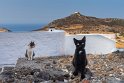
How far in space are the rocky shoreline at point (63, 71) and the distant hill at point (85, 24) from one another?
11.4 metres

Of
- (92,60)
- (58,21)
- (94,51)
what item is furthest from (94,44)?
(58,21)

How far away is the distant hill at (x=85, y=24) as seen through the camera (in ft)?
113

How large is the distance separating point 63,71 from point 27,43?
744cm

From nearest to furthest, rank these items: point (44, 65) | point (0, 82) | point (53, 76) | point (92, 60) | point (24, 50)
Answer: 1. point (0, 82)
2. point (53, 76)
3. point (44, 65)
4. point (92, 60)
5. point (24, 50)

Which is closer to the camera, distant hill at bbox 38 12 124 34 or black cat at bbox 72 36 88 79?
black cat at bbox 72 36 88 79

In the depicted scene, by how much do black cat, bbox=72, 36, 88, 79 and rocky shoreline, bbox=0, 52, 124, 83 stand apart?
0.86 ft

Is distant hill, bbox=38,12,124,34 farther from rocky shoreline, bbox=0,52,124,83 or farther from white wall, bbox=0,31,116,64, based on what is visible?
rocky shoreline, bbox=0,52,124,83

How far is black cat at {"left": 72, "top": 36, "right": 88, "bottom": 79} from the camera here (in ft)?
48.8

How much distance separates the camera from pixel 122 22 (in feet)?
139

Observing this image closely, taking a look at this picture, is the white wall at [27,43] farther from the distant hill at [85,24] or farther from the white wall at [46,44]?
the distant hill at [85,24]

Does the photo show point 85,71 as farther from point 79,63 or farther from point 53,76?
point 53,76

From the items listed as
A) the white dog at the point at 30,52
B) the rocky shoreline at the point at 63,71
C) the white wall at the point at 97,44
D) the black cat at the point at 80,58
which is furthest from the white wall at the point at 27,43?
the black cat at the point at 80,58

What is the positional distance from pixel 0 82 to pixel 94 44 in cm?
1179

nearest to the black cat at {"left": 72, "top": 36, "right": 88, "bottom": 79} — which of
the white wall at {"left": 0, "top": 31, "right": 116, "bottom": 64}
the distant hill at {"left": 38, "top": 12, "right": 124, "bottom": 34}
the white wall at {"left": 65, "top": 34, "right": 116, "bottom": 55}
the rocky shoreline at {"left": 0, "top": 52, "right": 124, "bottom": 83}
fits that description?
the rocky shoreline at {"left": 0, "top": 52, "right": 124, "bottom": 83}
